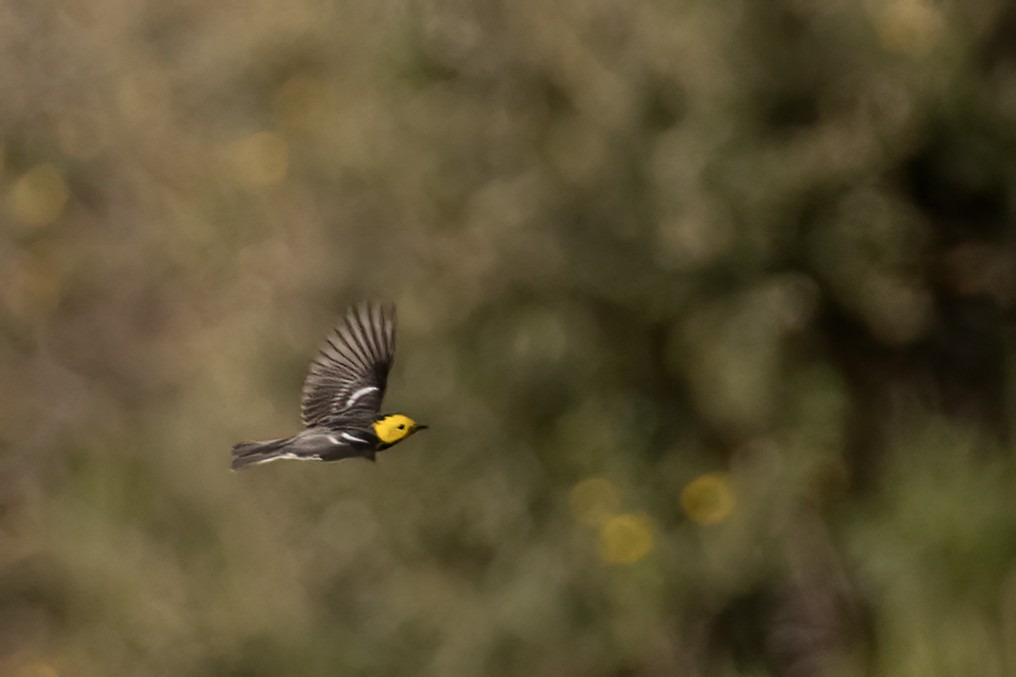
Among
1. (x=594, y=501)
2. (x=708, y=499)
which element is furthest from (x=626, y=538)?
(x=708, y=499)

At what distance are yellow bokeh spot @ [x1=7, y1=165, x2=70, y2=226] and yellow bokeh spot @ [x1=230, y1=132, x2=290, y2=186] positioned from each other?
135 cm

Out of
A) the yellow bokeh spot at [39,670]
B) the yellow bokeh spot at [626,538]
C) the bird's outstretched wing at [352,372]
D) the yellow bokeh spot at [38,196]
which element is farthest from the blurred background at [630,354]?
the yellow bokeh spot at [38,196]

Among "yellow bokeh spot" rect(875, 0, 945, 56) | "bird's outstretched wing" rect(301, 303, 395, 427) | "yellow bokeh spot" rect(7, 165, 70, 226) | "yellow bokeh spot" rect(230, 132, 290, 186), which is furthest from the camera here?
"yellow bokeh spot" rect(7, 165, 70, 226)

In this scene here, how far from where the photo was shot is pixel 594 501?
10.2 feet

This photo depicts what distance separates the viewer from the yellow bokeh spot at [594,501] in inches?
121

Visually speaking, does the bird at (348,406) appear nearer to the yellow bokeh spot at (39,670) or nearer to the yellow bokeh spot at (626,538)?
the yellow bokeh spot at (626,538)

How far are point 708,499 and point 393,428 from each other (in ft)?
5.88

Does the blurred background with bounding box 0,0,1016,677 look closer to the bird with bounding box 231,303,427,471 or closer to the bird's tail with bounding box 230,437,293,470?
the bird with bounding box 231,303,427,471

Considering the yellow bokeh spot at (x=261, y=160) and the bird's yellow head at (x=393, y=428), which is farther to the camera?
the yellow bokeh spot at (x=261, y=160)

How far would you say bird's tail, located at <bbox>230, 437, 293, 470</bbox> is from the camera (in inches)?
55.5

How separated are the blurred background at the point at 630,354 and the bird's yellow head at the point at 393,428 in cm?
152

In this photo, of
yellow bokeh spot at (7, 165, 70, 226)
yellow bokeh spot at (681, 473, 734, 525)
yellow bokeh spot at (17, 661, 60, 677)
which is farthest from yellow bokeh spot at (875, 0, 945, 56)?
yellow bokeh spot at (7, 165, 70, 226)

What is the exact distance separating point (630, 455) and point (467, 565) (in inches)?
19.8

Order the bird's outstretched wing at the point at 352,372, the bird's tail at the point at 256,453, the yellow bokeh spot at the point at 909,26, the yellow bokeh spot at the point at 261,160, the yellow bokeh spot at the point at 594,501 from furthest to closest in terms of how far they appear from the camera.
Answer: the yellow bokeh spot at the point at 261,160 < the yellow bokeh spot at the point at 594,501 < the yellow bokeh spot at the point at 909,26 < the bird's outstretched wing at the point at 352,372 < the bird's tail at the point at 256,453
